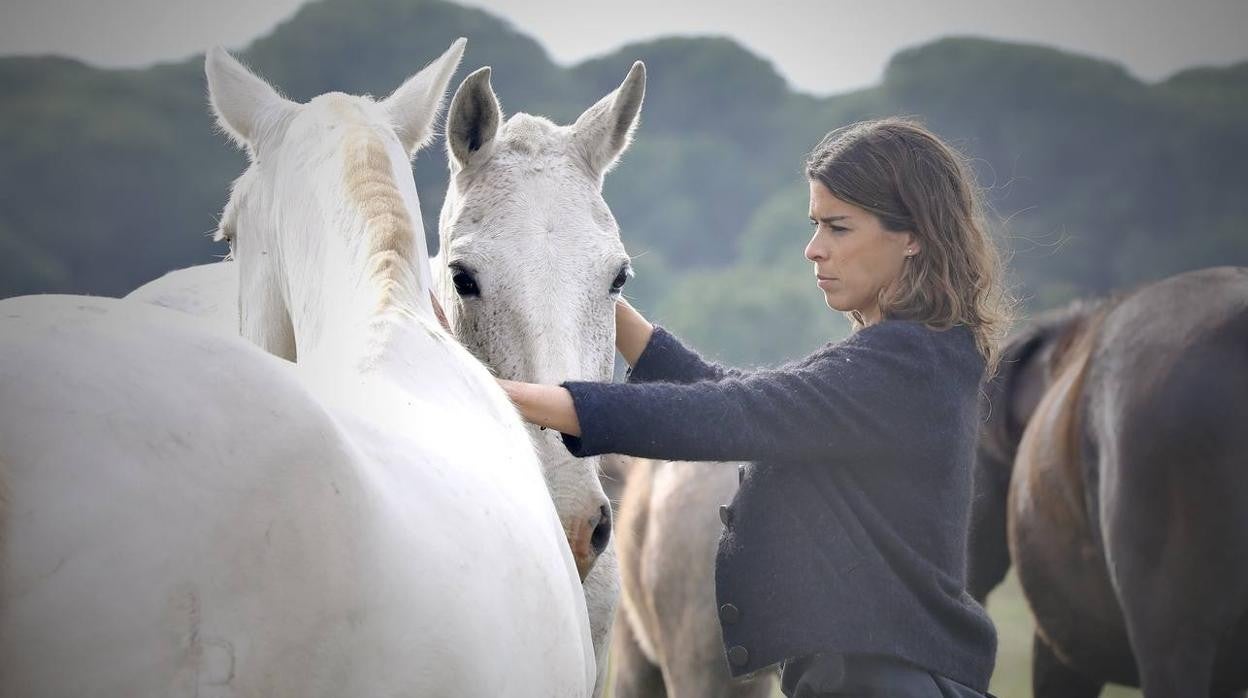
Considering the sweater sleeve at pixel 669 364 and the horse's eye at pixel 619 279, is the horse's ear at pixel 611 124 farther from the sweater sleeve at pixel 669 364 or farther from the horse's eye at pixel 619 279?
the sweater sleeve at pixel 669 364

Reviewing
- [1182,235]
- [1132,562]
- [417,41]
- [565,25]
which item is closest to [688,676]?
[1132,562]

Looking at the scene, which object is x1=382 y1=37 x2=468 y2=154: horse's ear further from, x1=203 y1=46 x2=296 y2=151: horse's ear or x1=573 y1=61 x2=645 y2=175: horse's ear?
x1=573 y1=61 x2=645 y2=175: horse's ear

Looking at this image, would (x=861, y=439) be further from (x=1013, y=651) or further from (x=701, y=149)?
(x=701, y=149)

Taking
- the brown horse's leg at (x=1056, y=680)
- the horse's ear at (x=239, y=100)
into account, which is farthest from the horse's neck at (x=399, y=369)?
the brown horse's leg at (x=1056, y=680)

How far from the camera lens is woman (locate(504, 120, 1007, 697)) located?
7.03 feet

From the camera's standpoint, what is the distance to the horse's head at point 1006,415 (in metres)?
5.89

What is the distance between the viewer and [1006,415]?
6.09m

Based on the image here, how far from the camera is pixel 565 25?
5291 cm

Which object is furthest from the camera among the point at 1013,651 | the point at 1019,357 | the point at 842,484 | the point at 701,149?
the point at 701,149

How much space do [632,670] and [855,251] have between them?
3.06 metres

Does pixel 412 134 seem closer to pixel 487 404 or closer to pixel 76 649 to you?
pixel 487 404

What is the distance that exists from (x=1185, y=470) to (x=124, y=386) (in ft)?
13.4

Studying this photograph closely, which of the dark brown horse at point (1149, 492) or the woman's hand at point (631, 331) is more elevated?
the woman's hand at point (631, 331)

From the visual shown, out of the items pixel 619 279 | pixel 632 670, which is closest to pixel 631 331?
pixel 619 279
